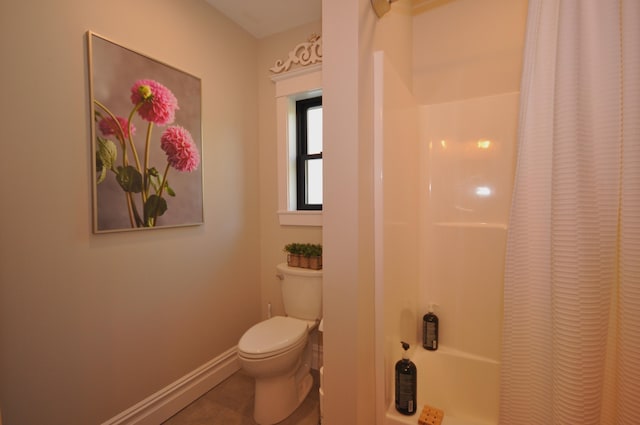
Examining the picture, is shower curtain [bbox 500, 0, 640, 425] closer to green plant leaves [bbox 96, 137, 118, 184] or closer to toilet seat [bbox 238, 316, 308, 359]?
toilet seat [bbox 238, 316, 308, 359]

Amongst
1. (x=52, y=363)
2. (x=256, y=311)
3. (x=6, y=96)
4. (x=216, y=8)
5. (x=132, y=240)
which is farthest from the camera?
(x=256, y=311)

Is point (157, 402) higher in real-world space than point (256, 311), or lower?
lower

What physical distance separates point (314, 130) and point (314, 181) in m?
0.41

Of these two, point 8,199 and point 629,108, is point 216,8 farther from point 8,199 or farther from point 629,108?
point 629,108

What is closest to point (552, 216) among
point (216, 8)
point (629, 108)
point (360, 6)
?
point (629, 108)

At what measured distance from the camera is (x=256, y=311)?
84.5 inches

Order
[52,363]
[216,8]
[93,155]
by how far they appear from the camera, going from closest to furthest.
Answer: [52,363]
[93,155]
[216,8]

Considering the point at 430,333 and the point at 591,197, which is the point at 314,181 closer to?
the point at 430,333

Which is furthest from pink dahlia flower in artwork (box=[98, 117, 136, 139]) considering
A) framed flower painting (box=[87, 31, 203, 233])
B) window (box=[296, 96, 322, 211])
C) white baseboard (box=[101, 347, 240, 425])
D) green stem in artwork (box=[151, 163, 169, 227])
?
white baseboard (box=[101, 347, 240, 425])

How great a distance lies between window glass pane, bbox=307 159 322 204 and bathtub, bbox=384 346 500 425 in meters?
1.26

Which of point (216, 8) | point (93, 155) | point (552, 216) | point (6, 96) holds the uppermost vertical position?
point (216, 8)

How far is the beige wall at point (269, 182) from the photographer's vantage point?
2057 millimetres

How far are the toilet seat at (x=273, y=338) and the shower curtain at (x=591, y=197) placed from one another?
3.66 feet

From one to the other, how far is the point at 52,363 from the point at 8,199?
69 cm
